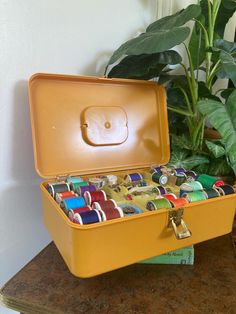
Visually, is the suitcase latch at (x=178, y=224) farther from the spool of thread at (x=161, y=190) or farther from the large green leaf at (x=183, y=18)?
the large green leaf at (x=183, y=18)

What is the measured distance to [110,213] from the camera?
1.35 feet

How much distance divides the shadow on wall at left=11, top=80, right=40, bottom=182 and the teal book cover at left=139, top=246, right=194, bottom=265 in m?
0.36

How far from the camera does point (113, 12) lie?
2.34ft

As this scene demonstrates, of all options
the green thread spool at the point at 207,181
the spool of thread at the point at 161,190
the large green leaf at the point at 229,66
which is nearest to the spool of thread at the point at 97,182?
the spool of thread at the point at 161,190

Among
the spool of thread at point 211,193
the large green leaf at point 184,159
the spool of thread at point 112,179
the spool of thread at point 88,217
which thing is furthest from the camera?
the large green leaf at point 184,159

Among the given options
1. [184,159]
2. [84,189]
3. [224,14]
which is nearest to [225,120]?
[184,159]

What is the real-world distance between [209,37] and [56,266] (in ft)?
2.40

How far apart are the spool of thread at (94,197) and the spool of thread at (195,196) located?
162mm

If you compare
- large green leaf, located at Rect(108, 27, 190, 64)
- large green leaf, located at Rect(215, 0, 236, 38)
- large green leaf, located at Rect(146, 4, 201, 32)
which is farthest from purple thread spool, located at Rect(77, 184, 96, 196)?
large green leaf, located at Rect(215, 0, 236, 38)

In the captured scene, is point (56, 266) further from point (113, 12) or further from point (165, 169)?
point (113, 12)

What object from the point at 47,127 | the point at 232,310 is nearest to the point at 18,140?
the point at 47,127

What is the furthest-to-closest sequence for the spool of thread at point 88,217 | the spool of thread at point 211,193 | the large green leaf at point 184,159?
the large green leaf at point 184,159 < the spool of thread at point 211,193 < the spool of thread at point 88,217

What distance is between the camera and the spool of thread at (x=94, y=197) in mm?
482

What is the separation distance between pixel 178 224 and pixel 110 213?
0.13 metres
